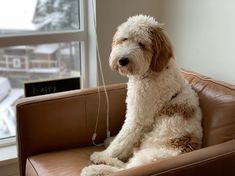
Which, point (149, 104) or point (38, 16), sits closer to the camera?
point (149, 104)

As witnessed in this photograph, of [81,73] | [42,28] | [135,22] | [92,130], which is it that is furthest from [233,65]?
[42,28]

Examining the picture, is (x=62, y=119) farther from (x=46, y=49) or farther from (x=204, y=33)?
(x=204, y=33)

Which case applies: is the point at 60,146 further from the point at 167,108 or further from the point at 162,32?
the point at 162,32

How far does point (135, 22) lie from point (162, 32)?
0.45ft

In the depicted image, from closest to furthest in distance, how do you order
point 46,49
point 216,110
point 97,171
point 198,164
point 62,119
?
point 198,164 → point 97,171 → point 216,110 → point 62,119 → point 46,49

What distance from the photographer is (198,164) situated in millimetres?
1479

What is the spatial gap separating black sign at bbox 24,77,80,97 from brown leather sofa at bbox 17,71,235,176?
0.35 m

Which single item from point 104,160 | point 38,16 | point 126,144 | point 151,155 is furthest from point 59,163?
point 38,16

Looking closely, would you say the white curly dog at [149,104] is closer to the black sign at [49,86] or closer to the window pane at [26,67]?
the black sign at [49,86]

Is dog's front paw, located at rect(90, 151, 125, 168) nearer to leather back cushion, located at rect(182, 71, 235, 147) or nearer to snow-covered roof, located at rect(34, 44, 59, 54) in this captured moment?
leather back cushion, located at rect(182, 71, 235, 147)

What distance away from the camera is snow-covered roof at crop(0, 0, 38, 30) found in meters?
2.28

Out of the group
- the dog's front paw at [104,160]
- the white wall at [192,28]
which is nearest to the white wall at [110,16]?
Result: the white wall at [192,28]

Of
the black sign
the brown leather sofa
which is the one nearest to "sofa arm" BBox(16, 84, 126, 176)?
the brown leather sofa

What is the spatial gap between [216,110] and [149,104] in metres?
0.32
